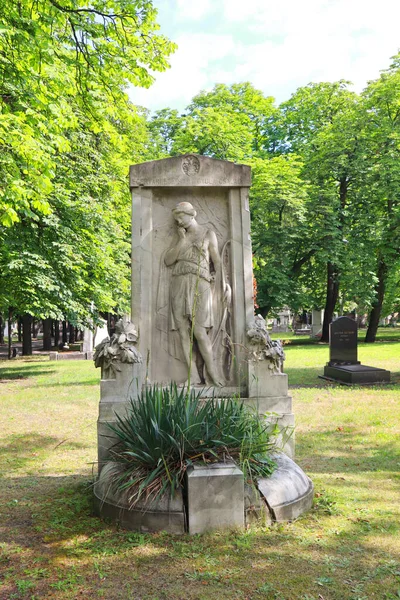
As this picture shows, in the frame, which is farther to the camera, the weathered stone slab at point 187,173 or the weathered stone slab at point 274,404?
the weathered stone slab at point 187,173

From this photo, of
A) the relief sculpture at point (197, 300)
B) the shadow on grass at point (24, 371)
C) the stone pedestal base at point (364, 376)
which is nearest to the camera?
the relief sculpture at point (197, 300)

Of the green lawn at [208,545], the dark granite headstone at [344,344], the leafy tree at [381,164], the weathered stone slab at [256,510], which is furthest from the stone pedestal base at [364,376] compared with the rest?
the weathered stone slab at [256,510]

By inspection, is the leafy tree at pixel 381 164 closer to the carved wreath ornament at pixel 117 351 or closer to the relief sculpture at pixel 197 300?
the relief sculpture at pixel 197 300

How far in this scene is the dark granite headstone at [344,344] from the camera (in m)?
15.1

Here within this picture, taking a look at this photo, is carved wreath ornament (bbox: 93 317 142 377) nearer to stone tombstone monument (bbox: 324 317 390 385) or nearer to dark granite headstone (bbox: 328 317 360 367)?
stone tombstone monument (bbox: 324 317 390 385)

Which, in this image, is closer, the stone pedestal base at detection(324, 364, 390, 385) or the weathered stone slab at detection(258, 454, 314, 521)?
the weathered stone slab at detection(258, 454, 314, 521)

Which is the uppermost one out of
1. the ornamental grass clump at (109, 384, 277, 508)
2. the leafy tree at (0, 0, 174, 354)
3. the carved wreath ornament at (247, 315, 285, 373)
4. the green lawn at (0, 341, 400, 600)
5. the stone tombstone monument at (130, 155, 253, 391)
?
the leafy tree at (0, 0, 174, 354)

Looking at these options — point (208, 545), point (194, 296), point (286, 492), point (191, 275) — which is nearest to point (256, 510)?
point (286, 492)

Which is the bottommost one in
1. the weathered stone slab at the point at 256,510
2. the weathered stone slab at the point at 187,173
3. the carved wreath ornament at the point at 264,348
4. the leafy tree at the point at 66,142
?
the weathered stone slab at the point at 256,510

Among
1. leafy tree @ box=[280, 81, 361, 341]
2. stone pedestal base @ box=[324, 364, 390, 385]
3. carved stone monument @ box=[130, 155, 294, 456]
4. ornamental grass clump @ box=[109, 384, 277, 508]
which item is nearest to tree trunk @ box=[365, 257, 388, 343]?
leafy tree @ box=[280, 81, 361, 341]

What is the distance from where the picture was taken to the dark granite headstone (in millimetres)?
15117

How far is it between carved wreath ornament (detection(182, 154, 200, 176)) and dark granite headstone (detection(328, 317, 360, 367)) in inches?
421

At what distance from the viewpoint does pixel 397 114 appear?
2291 cm

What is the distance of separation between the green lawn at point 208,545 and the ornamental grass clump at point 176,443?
15.8 inches
